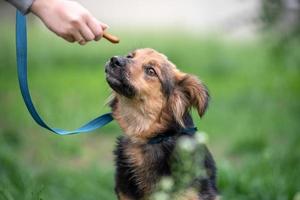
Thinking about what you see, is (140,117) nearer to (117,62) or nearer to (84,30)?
(117,62)

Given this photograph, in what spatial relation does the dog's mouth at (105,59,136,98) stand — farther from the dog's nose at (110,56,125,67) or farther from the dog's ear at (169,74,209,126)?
the dog's ear at (169,74,209,126)

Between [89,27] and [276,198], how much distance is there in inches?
109

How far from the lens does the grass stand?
632 cm

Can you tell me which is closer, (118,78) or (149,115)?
(118,78)

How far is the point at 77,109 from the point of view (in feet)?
30.6

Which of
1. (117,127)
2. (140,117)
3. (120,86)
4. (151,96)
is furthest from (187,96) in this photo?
(117,127)

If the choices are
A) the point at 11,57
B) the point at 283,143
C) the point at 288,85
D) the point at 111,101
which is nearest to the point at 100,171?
the point at 111,101

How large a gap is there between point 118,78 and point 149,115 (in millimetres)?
396

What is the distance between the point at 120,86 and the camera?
512 centimetres

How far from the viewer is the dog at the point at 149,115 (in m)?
5.01

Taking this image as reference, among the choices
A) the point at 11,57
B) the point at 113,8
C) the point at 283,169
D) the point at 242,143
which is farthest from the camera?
the point at 113,8

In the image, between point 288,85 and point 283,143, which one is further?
point 288,85

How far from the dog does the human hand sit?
120 centimetres

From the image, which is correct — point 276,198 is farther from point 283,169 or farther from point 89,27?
A: point 89,27
